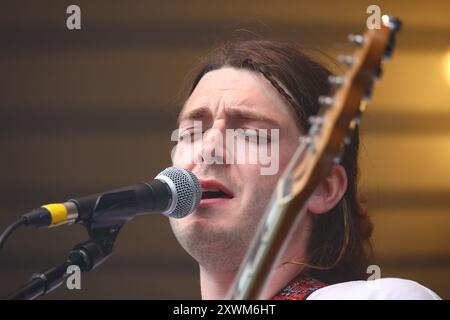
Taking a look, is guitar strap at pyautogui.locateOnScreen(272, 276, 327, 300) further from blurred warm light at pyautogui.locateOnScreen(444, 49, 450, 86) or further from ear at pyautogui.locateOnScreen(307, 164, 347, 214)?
blurred warm light at pyautogui.locateOnScreen(444, 49, 450, 86)

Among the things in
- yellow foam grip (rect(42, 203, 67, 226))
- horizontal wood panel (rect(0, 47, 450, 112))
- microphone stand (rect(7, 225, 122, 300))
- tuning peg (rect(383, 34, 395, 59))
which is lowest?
microphone stand (rect(7, 225, 122, 300))

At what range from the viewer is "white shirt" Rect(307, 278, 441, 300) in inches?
52.8

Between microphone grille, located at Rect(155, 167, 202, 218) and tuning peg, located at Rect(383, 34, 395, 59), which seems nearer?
tuning peg, located at Rect(383, 34, 395, 59)

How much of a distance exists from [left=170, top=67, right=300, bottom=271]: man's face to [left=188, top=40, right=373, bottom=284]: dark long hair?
36 millimetres

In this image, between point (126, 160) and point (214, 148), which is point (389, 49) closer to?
point (214, 148)

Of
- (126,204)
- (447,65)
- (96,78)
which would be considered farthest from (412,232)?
(126,204)

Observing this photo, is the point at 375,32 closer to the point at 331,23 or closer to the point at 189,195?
the point at 189,195

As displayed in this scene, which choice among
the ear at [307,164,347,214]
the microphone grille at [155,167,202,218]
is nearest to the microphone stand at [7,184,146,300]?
the microphone grille at [155,167,202,218]

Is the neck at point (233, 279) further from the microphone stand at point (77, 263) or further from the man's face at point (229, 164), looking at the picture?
the microphone stand at point (77, 263)

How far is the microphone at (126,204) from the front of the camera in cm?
113

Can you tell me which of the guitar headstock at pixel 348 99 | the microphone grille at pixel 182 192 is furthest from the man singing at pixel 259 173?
the guitar headstock at pixel 348 99

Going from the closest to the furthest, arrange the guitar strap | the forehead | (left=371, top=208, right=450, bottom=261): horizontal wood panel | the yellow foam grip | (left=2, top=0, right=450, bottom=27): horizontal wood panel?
the yellow foam grip, the guitar strap, the forehead, (left=2, top=0, right=450, bottom=27): horizontal wood panel, (left=371, top=208, right=450, bottom=261): horizontal wood panel

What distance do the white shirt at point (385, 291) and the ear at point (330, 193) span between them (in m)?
0.36

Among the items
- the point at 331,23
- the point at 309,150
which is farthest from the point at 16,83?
the point at 309,150
